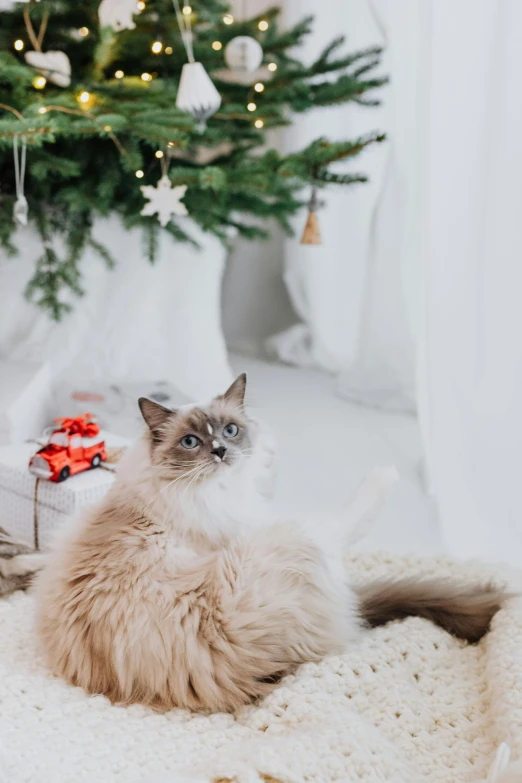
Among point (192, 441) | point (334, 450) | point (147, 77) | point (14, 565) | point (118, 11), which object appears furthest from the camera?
point (334, 450)

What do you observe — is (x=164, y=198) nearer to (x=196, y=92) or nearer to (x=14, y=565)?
(x=196, y=92)

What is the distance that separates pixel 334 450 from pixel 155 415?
1170mm

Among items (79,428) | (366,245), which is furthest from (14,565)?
(366,245)

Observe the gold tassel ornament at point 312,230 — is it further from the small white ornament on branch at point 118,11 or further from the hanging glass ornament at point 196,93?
the small white ornament on branch at point 118,11

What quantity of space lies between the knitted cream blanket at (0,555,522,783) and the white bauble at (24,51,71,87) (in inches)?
46.6

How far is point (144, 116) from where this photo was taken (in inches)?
59.4

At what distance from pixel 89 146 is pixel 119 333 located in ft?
1.56

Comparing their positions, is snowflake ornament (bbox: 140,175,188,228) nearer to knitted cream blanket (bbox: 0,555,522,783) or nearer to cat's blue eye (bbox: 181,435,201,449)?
cat's blue eye (bbox: 181,435,201,449)

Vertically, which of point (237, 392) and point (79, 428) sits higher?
point (237, 392)

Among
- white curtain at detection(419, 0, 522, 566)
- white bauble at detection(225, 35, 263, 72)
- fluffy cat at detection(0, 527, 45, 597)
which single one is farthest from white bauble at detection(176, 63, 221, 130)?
fluffy cat at detection(0, 527, 45, 597)

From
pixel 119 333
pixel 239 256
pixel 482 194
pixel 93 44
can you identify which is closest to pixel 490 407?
pixel 482 194

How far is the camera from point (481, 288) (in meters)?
1.59

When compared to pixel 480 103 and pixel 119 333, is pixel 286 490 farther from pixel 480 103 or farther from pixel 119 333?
pixel 480 103

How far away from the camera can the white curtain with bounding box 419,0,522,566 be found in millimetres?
1526
